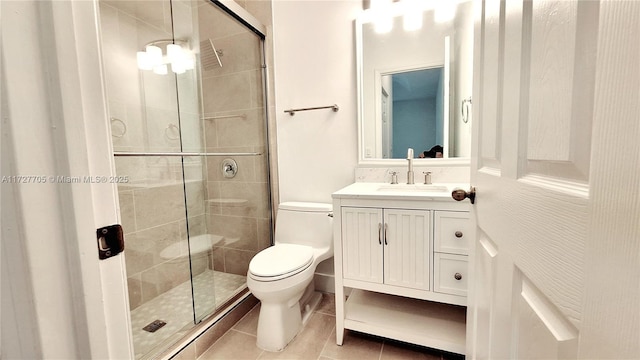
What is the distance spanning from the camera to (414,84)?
1571mm

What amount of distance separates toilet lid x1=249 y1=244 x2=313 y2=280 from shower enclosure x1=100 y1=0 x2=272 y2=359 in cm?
46

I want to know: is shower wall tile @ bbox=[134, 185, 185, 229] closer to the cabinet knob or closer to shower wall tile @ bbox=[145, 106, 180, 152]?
shower wall tile @ bbox=[145, 106, 180, 152]

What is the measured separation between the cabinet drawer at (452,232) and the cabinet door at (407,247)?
0.14 feet

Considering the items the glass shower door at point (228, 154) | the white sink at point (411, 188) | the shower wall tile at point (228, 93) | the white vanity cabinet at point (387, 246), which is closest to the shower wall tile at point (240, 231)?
the glass shower door at point (228, 154)

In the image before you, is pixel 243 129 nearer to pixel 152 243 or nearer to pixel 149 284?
pixel 152 243

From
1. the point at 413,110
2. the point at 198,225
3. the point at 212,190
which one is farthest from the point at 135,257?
the point at 413,110

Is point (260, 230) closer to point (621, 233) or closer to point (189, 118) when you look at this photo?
point (189, 118)

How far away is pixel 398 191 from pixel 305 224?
0.63 m

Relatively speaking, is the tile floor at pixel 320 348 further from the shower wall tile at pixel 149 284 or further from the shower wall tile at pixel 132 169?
the shower wall tile at pixel 132 169

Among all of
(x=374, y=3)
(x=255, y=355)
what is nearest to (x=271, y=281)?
(x=255, y=355)

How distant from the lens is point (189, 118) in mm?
1834

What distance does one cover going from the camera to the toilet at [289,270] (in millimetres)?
A: 1303

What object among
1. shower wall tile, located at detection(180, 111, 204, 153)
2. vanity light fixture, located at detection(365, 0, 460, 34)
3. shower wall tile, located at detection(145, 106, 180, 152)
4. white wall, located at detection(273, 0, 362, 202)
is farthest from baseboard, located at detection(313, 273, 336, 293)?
vanity light fixture, located at detection(365, 0, 460, 34)

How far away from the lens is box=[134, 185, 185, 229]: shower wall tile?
5.61 feet
